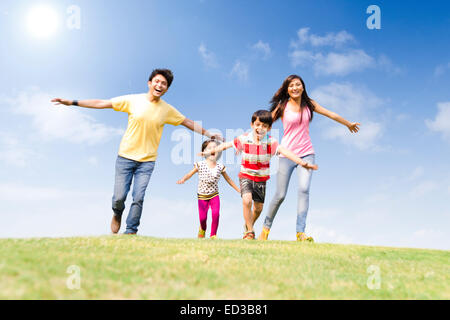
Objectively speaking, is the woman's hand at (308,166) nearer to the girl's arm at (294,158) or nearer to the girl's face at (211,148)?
the girl's arm at (294,158)

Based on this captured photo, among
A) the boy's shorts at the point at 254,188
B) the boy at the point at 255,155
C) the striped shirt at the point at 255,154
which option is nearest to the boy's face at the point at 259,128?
the boy at the point at 255,155

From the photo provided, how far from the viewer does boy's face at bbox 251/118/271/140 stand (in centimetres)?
870

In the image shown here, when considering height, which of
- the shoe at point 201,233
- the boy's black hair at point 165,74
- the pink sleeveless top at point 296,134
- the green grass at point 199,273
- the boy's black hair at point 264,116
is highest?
the boy's black hair at point 165,74

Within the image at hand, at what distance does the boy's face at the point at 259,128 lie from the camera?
28.6 feet

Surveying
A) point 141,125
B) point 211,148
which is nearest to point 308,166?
point 211,148

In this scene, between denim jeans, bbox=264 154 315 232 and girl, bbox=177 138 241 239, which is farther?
girl, bbox=177 138 241 239

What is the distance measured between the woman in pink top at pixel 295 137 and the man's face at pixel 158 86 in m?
2.50

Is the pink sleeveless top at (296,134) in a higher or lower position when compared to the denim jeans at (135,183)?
higher

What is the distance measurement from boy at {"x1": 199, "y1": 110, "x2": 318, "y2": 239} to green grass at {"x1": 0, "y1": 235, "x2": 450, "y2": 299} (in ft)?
7.06

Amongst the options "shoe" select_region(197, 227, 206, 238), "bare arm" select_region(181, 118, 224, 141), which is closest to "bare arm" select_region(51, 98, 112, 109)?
"bare arm" select_region(181, 118, 224, 141)

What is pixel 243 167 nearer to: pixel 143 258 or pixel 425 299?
pixel 143 258

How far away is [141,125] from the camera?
8.55 meters

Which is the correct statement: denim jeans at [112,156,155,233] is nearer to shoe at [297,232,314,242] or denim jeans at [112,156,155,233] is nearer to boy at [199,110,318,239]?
boy at [199,110,318,239]
